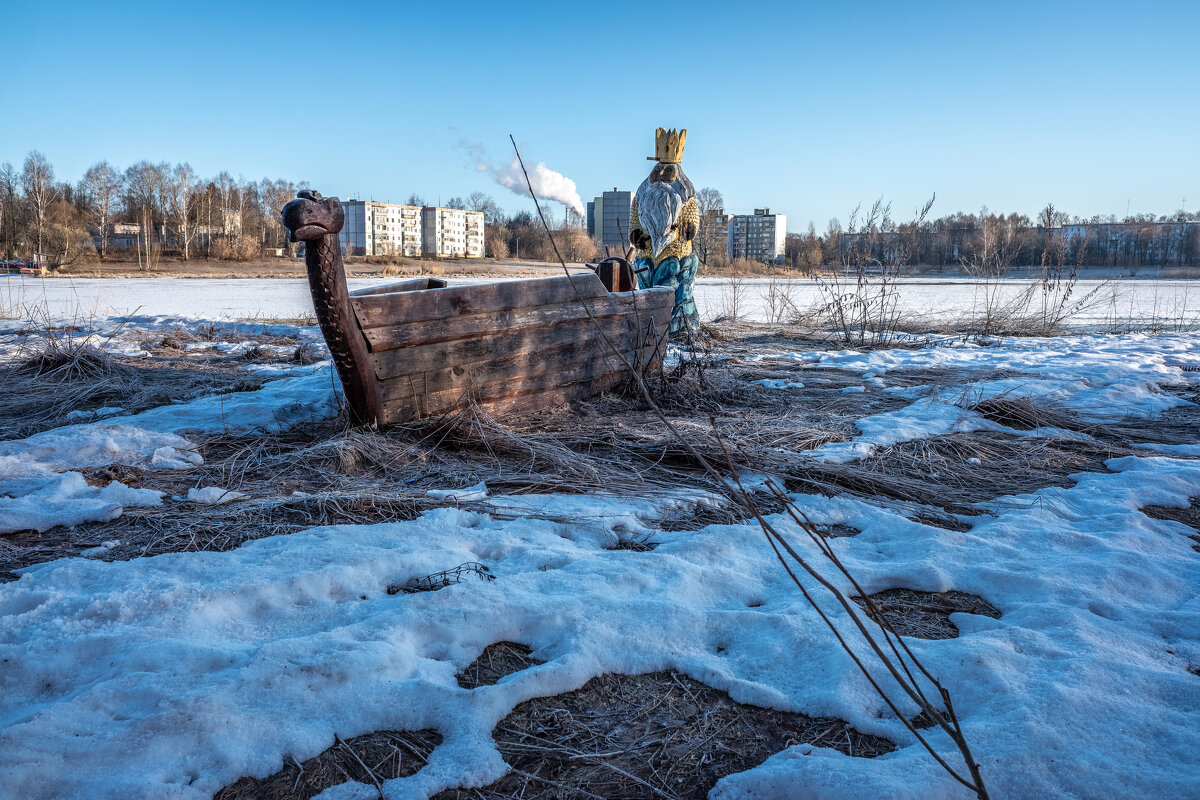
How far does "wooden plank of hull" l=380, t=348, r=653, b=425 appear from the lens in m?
3.96

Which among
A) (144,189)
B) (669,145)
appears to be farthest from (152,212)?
(669,145)

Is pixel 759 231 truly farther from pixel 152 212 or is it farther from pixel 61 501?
pixel 61 501

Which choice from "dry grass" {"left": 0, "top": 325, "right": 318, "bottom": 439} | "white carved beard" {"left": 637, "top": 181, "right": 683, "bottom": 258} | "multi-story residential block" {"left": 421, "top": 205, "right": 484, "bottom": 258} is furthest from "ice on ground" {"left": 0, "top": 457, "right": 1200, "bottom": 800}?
"multi-story residential block" {"left": 421, "top": 205, "right": 484, "bottom": 258}

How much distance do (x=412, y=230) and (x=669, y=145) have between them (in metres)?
105

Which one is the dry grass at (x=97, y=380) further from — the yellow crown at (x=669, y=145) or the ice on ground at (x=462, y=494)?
the yellow crown at (x=669, y=145)

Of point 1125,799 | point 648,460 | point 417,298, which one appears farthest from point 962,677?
point 417,298

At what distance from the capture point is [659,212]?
864 centimetres

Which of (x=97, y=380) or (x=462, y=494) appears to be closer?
(x=462, y=494)

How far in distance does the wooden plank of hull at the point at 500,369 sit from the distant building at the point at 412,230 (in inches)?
3769

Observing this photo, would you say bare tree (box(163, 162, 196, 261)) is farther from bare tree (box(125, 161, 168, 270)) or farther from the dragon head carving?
the dragon head carving

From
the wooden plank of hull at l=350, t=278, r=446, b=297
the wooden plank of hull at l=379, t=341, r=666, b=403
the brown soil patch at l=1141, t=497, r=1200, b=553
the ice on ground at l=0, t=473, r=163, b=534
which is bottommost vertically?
the brown soil patch at l=1141, t=497, r=1200, b=553

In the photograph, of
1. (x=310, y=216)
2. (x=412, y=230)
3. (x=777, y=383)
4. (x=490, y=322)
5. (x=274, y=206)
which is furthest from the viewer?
(x=412, y=230)

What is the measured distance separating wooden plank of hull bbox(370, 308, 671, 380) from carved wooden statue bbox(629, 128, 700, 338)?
3578 mm

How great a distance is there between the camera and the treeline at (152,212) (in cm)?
4941
